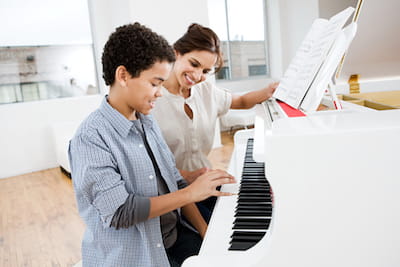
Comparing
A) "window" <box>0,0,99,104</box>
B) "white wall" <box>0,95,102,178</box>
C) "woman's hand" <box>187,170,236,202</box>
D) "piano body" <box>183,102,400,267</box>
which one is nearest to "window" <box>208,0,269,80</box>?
"window" <box>0,0,99,104</box>

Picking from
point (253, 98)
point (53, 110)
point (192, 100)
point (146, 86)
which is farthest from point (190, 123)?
point (53, 110)

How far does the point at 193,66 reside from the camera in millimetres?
1728

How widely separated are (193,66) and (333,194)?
45.1 inches

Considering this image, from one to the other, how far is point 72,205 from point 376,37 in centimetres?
291

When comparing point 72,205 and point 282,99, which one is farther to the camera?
point 72,205

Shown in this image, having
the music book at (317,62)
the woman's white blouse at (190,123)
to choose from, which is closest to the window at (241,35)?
the woman's white blouse at (190,123)

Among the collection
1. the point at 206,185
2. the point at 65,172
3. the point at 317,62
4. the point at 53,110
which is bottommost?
the point at 65,172

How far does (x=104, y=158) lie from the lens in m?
1.08

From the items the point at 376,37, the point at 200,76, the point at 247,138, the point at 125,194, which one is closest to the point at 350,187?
the point at 125,194

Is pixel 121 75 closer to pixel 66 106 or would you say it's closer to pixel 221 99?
pixel 221 99

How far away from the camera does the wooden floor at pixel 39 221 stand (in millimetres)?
2549

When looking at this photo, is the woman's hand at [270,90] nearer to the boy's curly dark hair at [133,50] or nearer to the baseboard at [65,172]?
the boy's curly dark hair at [133,50]

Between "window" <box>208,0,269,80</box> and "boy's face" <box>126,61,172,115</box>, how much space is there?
5.73m

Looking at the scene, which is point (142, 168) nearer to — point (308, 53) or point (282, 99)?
point (282, 99)
